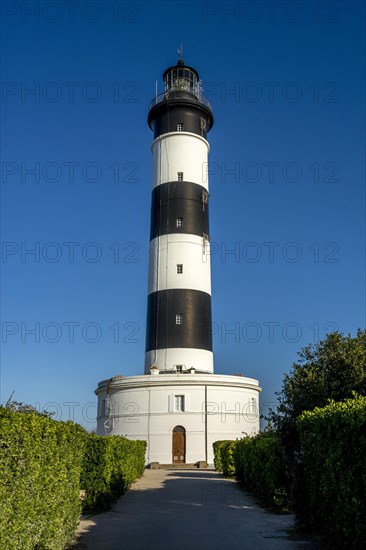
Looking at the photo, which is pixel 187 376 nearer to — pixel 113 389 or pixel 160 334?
pixel 160 334

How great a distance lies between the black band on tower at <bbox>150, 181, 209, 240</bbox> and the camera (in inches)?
1395

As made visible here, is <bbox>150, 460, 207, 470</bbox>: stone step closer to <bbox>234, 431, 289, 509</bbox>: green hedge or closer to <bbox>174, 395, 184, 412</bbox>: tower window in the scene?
<bbox>174, 395, 184, 412</bbox>: tower window

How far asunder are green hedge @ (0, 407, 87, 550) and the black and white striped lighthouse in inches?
928

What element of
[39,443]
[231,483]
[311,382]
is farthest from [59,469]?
[231,483]

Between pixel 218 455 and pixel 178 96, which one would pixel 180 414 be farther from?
pixel 178 96

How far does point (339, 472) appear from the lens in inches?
330

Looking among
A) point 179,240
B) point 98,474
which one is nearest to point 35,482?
point 98,474

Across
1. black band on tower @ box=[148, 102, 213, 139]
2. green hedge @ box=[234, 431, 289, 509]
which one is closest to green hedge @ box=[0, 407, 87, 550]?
green hedge @ box=[234, 431, 289, 509]

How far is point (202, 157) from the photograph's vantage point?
38094 mm

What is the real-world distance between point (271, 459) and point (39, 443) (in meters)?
7.94

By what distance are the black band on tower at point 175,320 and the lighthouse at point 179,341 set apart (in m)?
0.07

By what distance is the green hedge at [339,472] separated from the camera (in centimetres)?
767

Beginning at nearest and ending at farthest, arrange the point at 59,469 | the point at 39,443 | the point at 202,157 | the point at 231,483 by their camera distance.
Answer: the point at 39,443, the point at 59,469, the point at 231,483, the point at 202,157

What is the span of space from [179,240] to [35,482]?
1115 inches
